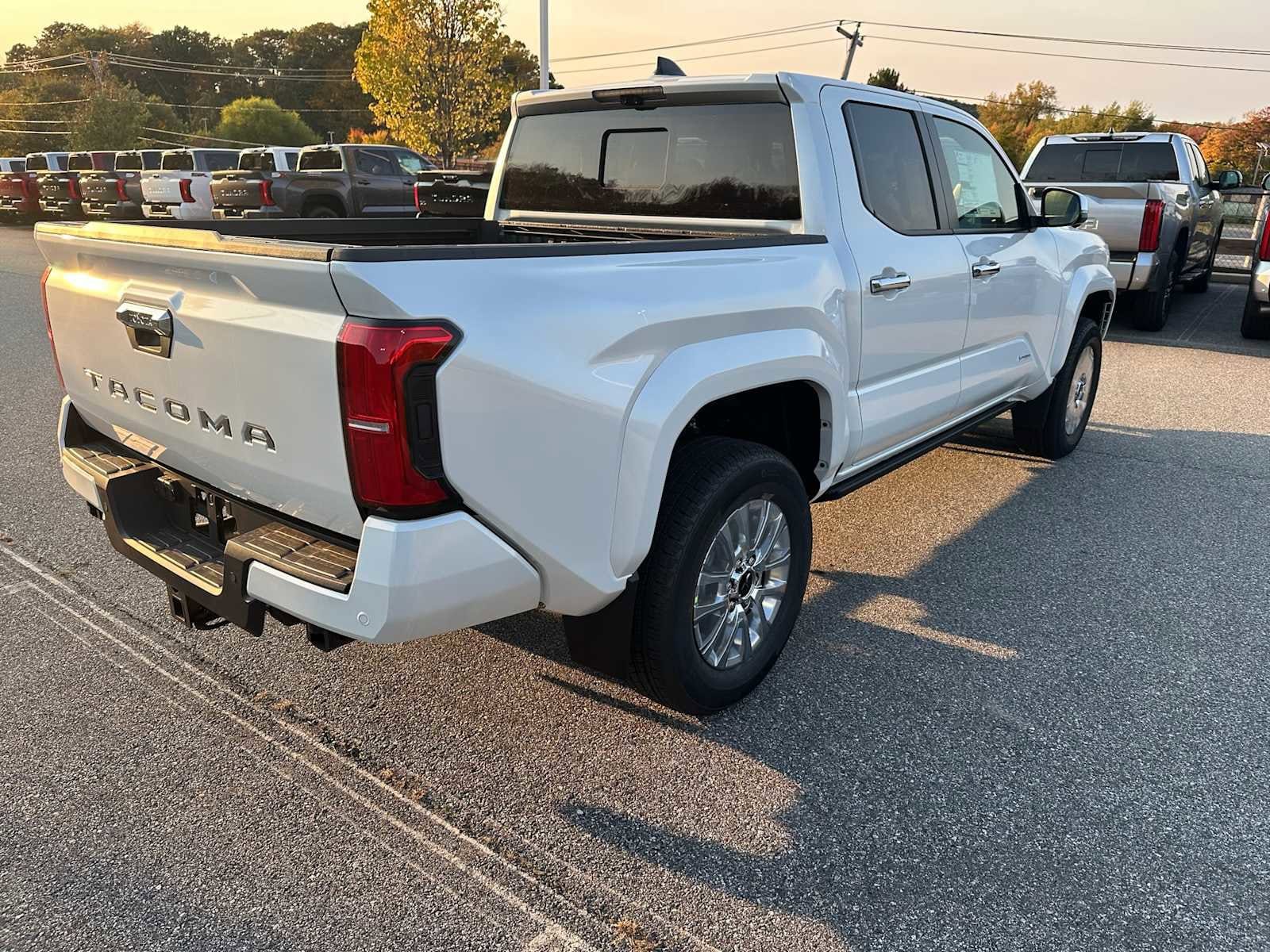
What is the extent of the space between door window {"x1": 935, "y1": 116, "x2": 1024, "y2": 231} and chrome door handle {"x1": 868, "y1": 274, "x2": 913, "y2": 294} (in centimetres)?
81

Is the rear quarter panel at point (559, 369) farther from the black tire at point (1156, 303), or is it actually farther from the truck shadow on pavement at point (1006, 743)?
the black tire at point (1156, 303)

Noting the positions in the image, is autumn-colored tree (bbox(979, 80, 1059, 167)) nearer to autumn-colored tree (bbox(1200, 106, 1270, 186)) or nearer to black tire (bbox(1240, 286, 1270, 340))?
autumn-colored tree (bbox(1200, 106, 1270, 186))

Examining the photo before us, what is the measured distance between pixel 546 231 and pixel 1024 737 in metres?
2.84

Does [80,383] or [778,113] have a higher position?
[778,113]

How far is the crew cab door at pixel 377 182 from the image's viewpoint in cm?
1877

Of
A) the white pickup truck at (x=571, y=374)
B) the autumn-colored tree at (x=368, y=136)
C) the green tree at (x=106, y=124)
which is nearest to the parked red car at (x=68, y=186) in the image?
the green tree at (x=106, y=124)

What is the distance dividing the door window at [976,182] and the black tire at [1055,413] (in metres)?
1.22

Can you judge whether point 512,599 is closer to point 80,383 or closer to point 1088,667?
point 80,383

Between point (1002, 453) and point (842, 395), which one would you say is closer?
point (842, 395)

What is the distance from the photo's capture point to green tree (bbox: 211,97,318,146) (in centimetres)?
6181

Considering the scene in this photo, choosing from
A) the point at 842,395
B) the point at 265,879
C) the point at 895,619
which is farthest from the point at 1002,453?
the point at 265,879

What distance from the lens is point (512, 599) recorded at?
2344 millimetres

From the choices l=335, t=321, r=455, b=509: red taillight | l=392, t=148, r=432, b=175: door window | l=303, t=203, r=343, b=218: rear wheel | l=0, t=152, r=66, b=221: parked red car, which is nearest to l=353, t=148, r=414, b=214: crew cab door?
l=392, t=148, r=432, b=175: door window

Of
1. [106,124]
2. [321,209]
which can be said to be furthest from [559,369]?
[106,124]
